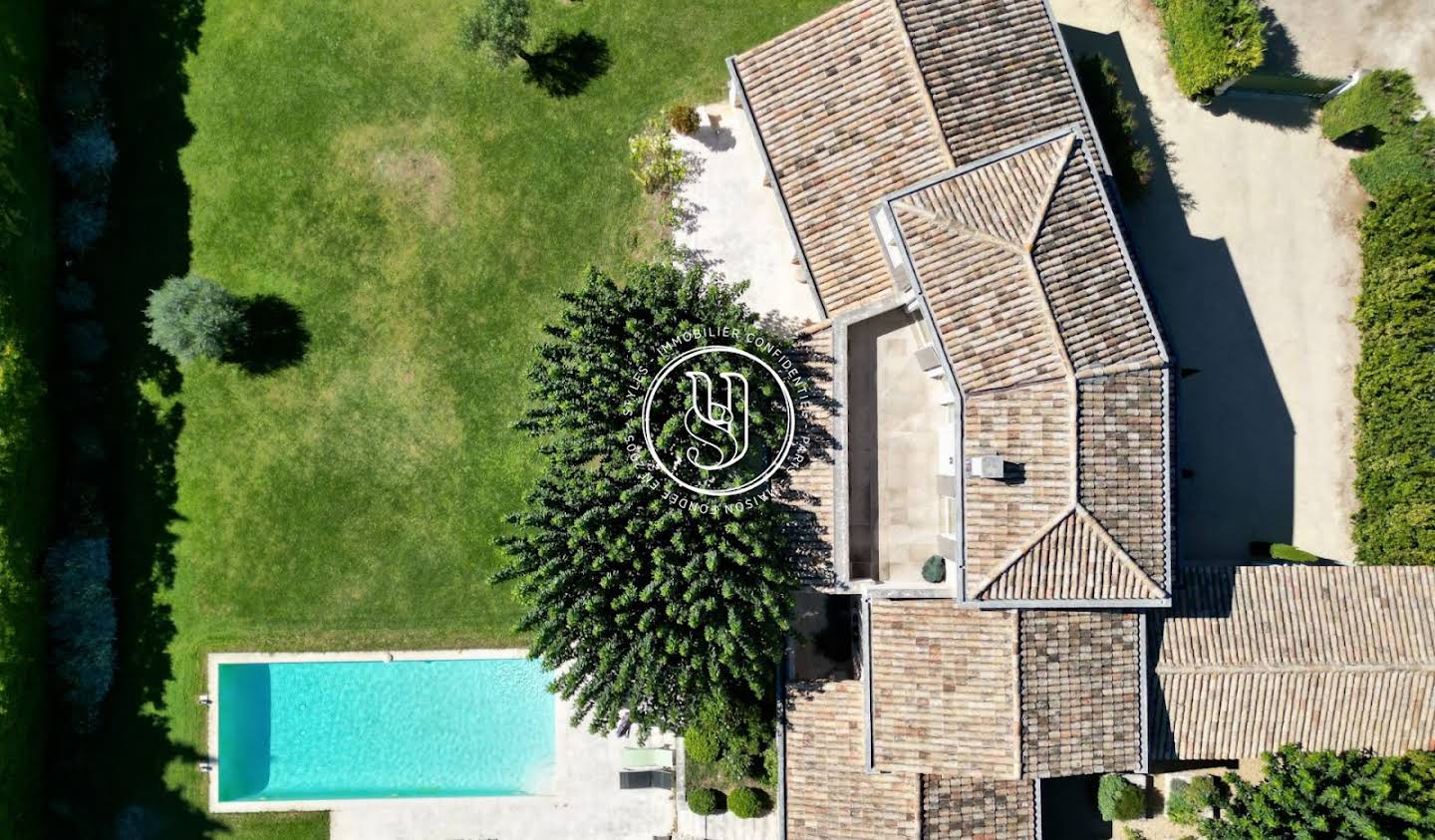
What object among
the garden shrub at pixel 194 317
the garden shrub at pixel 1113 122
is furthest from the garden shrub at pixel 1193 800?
the garden shrub at pixel 194 317

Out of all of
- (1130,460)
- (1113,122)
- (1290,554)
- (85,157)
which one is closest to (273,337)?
(85,157)

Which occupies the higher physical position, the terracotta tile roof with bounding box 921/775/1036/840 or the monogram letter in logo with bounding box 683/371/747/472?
the monogram letter in logo with bounding box 683/371/747/472

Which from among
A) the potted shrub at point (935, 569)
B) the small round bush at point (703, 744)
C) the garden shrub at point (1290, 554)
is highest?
the garden shrub at point (1290, 554)

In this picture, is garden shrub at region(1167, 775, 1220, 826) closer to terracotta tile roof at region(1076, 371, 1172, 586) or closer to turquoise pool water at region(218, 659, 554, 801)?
terracotta tile roof at region(1076, 371, 1172, 586)

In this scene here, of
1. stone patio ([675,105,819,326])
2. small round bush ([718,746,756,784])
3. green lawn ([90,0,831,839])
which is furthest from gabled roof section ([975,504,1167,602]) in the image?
green lawn ([90,0,831,839])

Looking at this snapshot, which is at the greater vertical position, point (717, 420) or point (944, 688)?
point (717, 420)

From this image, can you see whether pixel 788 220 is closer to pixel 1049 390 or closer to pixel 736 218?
pixel 736 218

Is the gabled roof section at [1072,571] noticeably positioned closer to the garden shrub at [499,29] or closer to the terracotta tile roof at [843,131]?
the terracotta tile roof at [843,131]
